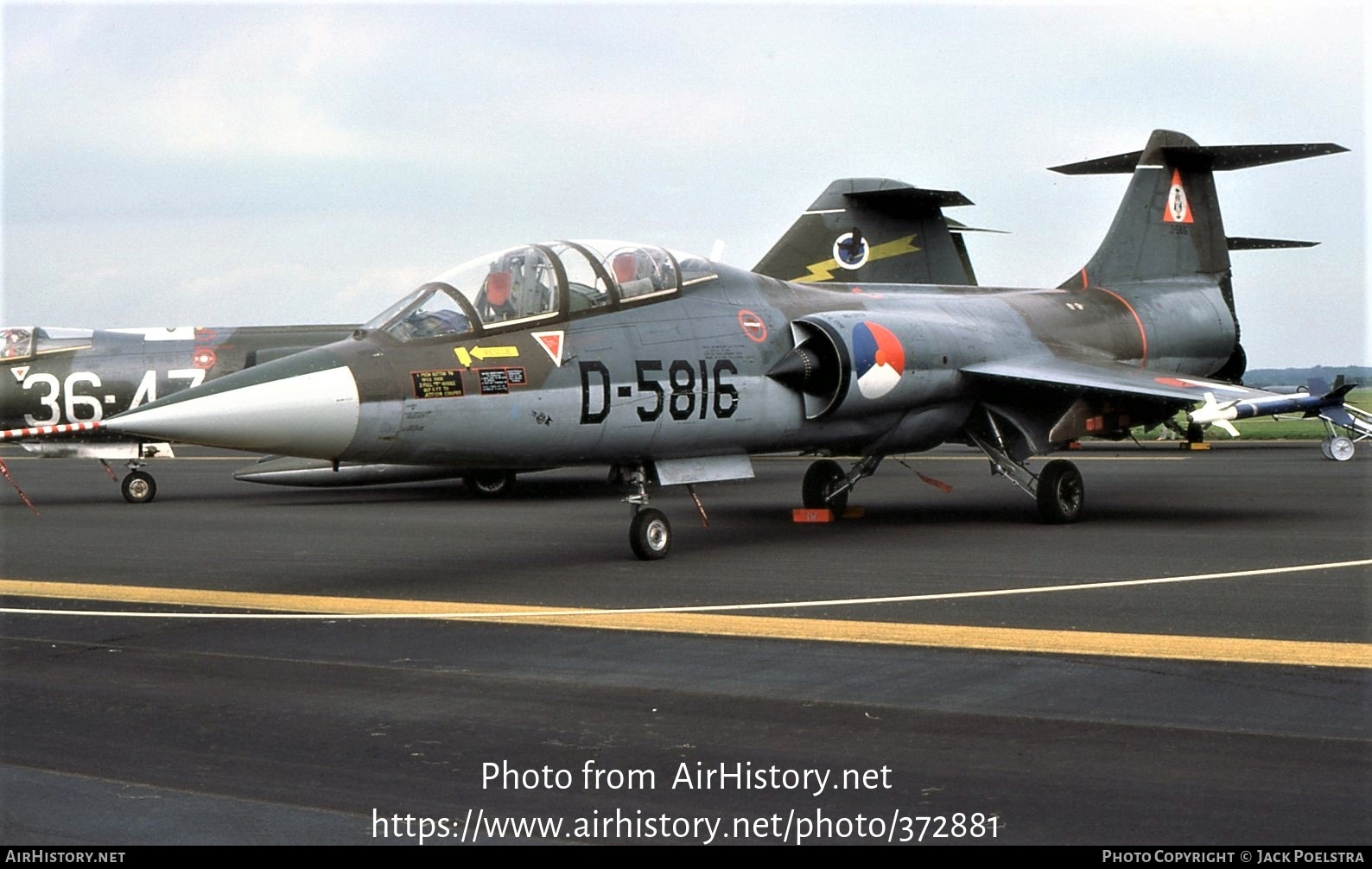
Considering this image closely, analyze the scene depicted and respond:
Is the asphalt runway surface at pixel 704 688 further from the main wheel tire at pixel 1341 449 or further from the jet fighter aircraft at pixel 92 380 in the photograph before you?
the main wheel tire at pixel 1341 449

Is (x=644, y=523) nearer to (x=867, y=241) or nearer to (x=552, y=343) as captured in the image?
(x=552, y=343)

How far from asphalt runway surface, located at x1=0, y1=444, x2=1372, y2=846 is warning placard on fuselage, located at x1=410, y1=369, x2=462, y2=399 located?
1.46 metres

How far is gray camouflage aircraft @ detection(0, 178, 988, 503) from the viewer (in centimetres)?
1986

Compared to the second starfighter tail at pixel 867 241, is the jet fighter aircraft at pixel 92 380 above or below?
below

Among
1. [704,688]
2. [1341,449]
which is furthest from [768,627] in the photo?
[1341,449]

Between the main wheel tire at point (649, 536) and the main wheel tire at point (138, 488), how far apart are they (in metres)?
11.1

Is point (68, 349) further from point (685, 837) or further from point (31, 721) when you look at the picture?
point (685, 837)

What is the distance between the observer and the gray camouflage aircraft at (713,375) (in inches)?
388

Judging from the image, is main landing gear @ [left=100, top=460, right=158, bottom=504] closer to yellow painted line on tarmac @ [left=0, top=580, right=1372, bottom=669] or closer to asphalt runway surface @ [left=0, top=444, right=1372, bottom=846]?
asphalt runway surface @ [left=0, top=444, right=1372, bottom=846]

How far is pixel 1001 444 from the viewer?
14750mm

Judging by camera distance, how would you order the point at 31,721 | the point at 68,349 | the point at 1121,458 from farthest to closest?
the point at 1121,458 < the point at 68,349 < the point at 31,721

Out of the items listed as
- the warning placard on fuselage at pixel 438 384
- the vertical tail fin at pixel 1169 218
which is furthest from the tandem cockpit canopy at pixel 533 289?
the vertical tail fin at pixel 1169 218
